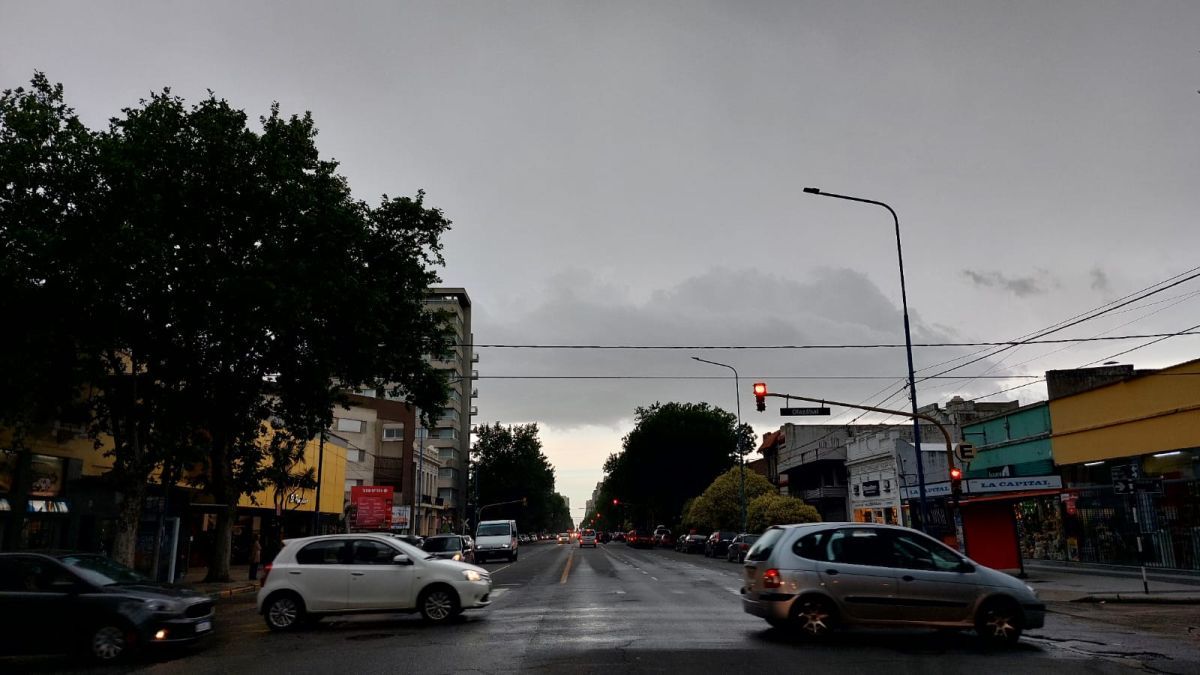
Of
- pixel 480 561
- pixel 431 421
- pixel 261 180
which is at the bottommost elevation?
pixel 480 561

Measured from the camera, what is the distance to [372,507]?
50.2 meters

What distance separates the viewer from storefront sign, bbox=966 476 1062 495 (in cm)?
2623

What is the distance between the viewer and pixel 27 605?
11.1m

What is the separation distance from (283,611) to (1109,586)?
67.7 feet

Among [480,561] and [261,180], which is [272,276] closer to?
[261,180]

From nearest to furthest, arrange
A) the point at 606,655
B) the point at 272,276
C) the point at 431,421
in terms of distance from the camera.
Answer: the point at 606,655
the point at 272,276
the point at 431,421

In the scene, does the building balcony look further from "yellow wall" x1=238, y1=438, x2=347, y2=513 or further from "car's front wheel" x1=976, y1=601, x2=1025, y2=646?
"car's front wheel" x1=976, y1=601, x2=1025, y2=646

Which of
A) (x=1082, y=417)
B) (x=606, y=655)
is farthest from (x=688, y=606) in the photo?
(x=1082, y=417)

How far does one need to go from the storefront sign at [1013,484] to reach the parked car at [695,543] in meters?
32.0

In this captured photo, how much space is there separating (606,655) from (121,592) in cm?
699

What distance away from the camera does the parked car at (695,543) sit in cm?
5913

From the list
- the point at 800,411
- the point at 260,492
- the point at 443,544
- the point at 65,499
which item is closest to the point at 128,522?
the point at 65,499

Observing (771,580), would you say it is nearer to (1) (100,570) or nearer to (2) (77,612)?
(2) (77,612)

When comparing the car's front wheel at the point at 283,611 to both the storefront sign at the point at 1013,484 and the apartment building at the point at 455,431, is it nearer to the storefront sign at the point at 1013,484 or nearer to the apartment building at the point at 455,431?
the storefront sign at the point at 1013,484
